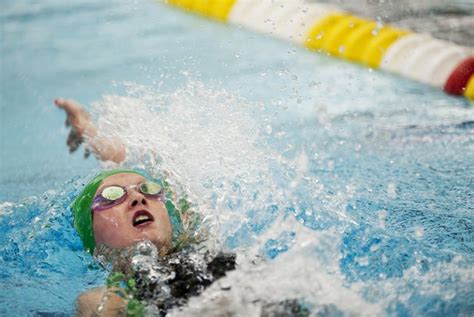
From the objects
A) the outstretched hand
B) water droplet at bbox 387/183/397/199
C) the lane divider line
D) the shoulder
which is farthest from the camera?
the lane divider line

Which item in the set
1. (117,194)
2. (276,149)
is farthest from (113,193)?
(276,149)

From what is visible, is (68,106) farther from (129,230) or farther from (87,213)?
(129,230)

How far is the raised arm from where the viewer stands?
308cm

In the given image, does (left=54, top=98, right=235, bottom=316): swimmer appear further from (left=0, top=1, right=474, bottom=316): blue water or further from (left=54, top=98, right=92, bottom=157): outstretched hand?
(left=54, top=98, right=92, bottom=157): outstretched hand

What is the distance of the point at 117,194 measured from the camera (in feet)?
7.76

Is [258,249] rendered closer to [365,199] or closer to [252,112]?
[365,199]

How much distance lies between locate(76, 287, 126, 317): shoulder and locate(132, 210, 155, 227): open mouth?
0.74ft

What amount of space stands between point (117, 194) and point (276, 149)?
1.20 m

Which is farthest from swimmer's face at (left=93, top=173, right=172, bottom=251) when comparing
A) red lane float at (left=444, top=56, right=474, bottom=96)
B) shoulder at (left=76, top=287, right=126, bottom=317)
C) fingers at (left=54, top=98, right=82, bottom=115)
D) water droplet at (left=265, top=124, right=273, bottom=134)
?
red lane float at (left=444, top=56, right=474, bottom=96)

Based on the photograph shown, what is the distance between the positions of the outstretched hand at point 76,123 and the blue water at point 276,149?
0.16 meters

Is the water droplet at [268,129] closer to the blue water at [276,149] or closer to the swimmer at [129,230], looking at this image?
the blue water at [276,149]

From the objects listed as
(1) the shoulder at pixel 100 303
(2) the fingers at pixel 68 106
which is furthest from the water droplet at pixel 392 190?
(2) the fingers at pixel 68 106

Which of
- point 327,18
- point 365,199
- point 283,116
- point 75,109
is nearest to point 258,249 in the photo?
point 365,199

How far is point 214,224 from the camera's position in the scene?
2.50m
